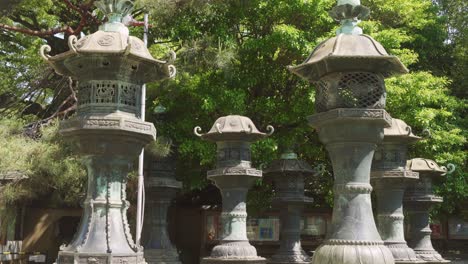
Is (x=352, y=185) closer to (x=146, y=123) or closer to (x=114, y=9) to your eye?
(x=146, y=123)

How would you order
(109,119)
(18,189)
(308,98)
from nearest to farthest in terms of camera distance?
1. (109,119)
2. (18,189)
3. (308,98)

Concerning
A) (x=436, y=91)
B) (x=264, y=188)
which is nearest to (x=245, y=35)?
(x=264, y=188)

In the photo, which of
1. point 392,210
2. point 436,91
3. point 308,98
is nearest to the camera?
point 392,210

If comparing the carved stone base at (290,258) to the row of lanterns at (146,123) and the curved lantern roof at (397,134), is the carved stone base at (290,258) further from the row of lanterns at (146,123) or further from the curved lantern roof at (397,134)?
the row of lanterns at (146,123)

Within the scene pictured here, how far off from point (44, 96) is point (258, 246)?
7.08 meters

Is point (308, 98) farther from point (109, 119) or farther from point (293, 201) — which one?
point (109, 119)

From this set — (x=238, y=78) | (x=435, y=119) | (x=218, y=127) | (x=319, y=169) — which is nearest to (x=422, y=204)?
(x=319, y=169)

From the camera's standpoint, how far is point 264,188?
13.9 meters

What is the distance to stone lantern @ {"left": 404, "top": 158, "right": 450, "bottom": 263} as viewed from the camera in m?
9.91

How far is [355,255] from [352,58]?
6.48 ft

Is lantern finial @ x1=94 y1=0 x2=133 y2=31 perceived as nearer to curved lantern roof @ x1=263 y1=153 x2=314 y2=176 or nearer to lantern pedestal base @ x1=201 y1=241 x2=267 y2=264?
lantern pedestal base @ x1=201 y1=241 x2=267 y2=264

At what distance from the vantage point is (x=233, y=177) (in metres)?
9.48

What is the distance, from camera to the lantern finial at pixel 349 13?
571 cm

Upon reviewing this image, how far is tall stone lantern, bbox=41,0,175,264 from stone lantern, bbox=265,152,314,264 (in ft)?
18.9
